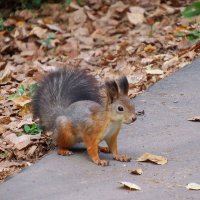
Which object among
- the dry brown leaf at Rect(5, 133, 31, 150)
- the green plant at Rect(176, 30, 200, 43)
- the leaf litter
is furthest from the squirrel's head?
the green plant at Rect(176, 30, 200, 43)

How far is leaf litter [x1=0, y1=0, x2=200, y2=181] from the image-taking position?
5.95 meters

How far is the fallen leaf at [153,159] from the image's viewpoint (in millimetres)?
4781

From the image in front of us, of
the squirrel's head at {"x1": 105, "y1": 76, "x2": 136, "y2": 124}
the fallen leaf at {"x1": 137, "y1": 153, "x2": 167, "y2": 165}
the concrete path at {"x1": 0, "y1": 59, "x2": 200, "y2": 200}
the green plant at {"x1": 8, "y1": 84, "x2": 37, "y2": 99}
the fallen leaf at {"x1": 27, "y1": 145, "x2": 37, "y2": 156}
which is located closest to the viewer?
the concrete path at {"x1": 0, "y1": 59, "x2": 200, "y2": 200}

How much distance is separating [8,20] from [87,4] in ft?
4.31

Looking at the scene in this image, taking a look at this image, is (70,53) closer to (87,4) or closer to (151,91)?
(87,4)

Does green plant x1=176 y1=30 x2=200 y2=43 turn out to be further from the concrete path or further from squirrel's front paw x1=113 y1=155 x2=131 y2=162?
squirrel's front paw x1=113 y1=155 x2=131 y2=162

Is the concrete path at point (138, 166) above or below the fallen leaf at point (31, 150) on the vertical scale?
above

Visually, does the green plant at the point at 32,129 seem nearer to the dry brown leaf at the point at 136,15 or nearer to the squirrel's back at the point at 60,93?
the squirrel's back at the point at 60,93

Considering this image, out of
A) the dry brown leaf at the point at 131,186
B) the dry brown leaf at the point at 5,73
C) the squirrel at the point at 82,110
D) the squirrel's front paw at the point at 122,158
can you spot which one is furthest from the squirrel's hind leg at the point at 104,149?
the dry brown leaf at the point at 5,73

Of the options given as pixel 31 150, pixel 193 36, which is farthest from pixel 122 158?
pixel 193 36

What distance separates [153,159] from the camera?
4.80 meters

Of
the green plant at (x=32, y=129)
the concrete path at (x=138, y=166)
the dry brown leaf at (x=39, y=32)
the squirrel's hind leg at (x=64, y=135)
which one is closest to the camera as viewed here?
the concrete path at (x=138, y=166)

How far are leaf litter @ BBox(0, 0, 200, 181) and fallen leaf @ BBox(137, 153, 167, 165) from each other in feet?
2.96

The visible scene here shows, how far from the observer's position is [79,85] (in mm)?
5445
